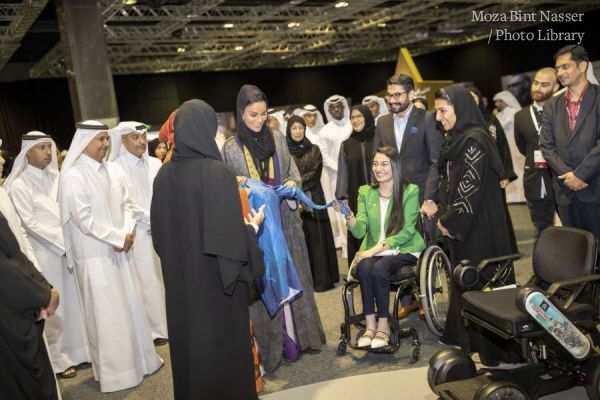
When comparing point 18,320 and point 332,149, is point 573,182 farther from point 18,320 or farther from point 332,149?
point 332,149

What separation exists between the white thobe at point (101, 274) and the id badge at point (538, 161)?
12.0ft

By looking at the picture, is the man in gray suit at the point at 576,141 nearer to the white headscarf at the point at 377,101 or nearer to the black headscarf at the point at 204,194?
the black headscarf at the point at 204,194

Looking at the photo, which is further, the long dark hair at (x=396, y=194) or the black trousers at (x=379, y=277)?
the long dark hair at (x=396, y=194)

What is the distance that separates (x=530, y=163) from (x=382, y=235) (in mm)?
2210

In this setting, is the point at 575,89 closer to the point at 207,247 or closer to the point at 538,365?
the point at 538,365

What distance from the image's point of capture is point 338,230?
23.4ft

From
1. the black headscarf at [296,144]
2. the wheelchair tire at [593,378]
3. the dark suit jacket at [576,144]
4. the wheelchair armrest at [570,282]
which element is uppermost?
the black headscarf at [296,144]

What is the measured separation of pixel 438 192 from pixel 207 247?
196 cm

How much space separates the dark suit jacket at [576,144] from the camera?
3582 millimetres

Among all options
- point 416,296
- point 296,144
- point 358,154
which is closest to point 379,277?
point 416,296

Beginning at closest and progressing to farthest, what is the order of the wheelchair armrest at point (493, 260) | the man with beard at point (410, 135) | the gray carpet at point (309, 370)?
1. the wheelchair armrest at point (493, 260)
2. the gray carpet at point (309, 370)
3. the man with beard at point (410, 135)

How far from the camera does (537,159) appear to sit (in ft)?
16.3

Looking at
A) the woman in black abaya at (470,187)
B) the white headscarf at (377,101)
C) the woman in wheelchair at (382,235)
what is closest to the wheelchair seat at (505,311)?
the woman in black abaya at (470,187)

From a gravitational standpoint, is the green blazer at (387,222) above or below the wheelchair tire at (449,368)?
above
